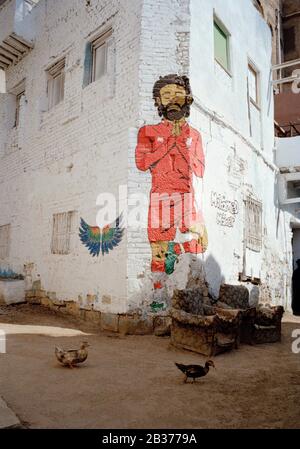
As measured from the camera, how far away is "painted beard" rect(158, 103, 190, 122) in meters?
7.28

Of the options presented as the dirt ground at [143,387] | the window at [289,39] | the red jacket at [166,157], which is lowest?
the dirt ground at [143,387]

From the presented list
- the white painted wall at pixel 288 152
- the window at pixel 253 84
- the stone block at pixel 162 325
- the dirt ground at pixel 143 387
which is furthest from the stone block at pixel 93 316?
the white painted wall at pixel 288 152

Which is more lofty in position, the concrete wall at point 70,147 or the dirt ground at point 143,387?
the concrete wall at point 70,147

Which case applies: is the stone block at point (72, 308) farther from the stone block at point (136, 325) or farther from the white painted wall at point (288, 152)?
the white painted wall at point (288, 152)

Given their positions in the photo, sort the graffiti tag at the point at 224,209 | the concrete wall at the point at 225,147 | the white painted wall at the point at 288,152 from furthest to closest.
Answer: the white painted wall at the point at 288,152
the graffiti tag at the point at 224,209
the concrete wall at the point at 225,147

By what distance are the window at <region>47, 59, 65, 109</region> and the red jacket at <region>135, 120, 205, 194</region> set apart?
12.5 feet

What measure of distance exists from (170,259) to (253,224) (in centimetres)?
360

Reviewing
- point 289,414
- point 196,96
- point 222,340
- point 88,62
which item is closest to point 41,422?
point 289,414

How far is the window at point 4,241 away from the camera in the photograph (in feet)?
35.2

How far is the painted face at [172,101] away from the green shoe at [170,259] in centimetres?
259

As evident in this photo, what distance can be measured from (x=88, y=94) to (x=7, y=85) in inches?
190

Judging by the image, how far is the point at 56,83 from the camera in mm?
9945

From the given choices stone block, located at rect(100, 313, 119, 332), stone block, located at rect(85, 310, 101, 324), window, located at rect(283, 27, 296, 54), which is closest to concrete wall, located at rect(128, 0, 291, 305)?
stone block, located at rect(100, 313, 119, 332)

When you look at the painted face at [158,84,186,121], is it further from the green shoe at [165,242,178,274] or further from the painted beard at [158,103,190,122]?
the green shoe at [165,242,178,274]
